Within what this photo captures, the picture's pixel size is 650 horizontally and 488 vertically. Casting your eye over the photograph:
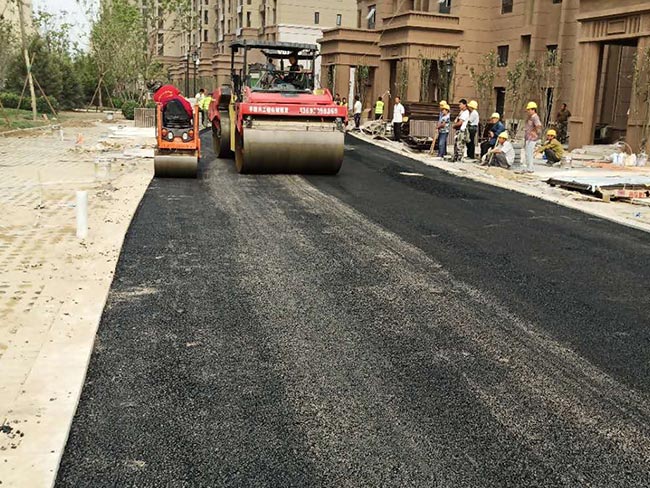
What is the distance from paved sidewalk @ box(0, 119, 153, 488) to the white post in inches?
4.4

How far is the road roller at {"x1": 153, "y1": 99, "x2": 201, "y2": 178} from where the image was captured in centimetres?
1449

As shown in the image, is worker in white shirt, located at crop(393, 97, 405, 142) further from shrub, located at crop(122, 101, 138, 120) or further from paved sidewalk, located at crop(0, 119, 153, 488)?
shrub, located at crop(122, 101, 138, 120)

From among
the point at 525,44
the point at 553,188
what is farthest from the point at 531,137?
the point at 525,44

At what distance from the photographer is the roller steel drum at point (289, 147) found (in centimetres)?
1521

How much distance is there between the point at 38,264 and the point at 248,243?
260cm

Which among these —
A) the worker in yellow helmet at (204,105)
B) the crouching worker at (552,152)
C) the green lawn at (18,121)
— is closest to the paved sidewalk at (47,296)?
the crouching worker at (552,152)

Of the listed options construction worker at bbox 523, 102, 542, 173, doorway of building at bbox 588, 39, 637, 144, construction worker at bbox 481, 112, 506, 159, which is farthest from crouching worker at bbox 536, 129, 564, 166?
doorway of building at bbox 588, 39, 637, 144

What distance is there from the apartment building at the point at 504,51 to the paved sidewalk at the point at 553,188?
3.77 m

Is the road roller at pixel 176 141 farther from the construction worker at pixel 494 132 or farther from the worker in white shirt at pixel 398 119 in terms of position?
the worker in white shirt at pixel 398 119

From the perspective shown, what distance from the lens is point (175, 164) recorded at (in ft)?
47.6

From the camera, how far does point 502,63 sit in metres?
35.8

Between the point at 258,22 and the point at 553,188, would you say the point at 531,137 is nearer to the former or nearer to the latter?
the point at 553,188

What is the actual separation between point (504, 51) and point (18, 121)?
24.3 metres

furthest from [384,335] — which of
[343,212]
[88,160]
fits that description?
[88,160]
